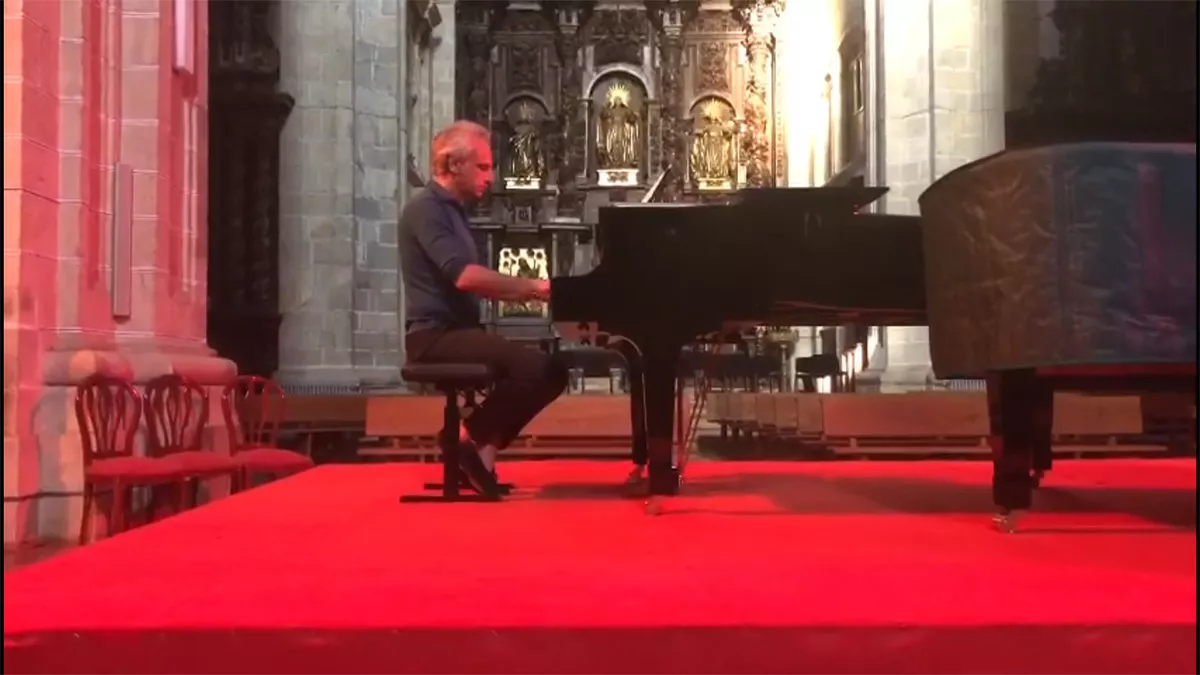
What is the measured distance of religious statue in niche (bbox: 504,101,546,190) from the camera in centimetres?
1602

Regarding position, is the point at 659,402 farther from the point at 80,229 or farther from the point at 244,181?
the point at 244,181

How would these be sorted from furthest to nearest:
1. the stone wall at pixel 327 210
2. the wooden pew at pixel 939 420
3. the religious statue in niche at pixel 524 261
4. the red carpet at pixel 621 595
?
the religious statue in niche at pixel 524 261 < the stone wall at pixel 327 210 < the wooden pew at pixel 939 420 < the red carpet at pixel 621 595

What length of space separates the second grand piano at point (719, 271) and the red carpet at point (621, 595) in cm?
63

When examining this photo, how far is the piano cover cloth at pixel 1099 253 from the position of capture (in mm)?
3000

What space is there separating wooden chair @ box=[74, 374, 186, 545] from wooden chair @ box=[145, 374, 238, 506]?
0.32 feet

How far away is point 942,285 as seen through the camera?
347cm

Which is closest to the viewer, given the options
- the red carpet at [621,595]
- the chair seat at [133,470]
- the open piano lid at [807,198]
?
the red carpet at [621,595]

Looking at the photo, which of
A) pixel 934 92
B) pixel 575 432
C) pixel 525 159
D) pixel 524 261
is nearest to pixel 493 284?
pixel 575 432

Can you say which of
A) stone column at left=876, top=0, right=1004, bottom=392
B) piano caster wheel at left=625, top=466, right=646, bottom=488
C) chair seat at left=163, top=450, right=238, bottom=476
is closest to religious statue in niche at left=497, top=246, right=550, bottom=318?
stone column at left=876, top=0, right=1004, bottom=392

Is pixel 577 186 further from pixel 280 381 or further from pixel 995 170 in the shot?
pixel 995 170

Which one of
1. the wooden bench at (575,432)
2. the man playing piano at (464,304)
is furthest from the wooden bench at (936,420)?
the man playing piano at (464,304)

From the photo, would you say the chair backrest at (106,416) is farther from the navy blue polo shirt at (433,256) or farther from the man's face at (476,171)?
the man's face at (476,171)

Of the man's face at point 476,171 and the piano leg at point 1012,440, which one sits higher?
the man's face at point 476,171

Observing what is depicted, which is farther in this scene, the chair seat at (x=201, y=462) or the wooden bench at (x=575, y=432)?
the wooden bench at (x=575, y=432)
